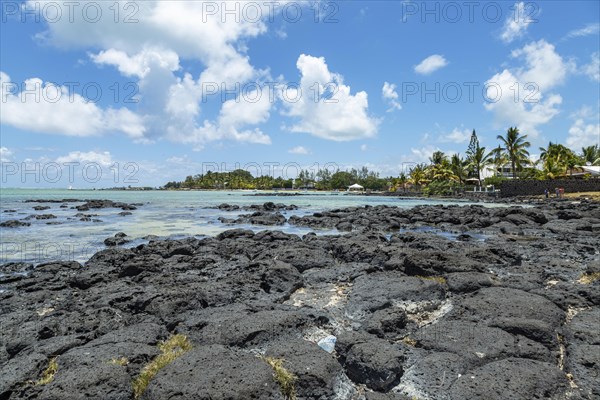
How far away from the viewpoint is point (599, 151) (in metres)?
79.2

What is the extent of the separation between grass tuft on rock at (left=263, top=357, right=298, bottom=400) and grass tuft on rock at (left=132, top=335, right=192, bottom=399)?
1240mm

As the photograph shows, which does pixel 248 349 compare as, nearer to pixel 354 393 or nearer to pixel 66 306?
pixel 354 393

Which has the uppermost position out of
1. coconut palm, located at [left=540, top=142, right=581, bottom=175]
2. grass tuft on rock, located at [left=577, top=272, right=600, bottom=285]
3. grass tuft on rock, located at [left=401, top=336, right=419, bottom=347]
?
coconut palm, located at [left=540, top=142, right=581, bottom=175]

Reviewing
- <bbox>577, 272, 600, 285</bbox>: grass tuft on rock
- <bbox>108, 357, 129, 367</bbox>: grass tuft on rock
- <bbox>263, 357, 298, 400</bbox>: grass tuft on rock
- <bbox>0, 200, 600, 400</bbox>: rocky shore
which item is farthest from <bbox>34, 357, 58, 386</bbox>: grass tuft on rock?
<bbox>577, 272, 600, 285</bbox>: grass tuft on rock

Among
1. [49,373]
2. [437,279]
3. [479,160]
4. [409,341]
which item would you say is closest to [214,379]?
[49,373]

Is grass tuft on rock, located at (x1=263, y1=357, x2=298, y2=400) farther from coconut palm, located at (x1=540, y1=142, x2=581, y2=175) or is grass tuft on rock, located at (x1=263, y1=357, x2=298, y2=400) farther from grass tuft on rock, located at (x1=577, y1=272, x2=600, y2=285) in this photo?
coconut palm, located at (x1=540, y1=142, x2=581, y2=175)

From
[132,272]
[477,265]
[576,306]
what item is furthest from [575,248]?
[132,272]

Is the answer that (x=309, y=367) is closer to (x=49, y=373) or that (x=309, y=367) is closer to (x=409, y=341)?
(x=409, y=341)

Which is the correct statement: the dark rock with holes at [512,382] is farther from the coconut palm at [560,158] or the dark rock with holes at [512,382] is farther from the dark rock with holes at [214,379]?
the coconut palm at [560,158]

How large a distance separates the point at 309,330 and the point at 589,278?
24.0 feet

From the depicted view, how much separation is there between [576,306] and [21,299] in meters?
11.0

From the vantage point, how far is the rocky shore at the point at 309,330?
14.4ft

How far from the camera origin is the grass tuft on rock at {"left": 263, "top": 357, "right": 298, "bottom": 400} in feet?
14.5

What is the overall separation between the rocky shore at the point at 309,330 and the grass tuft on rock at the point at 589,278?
2.3 inches
